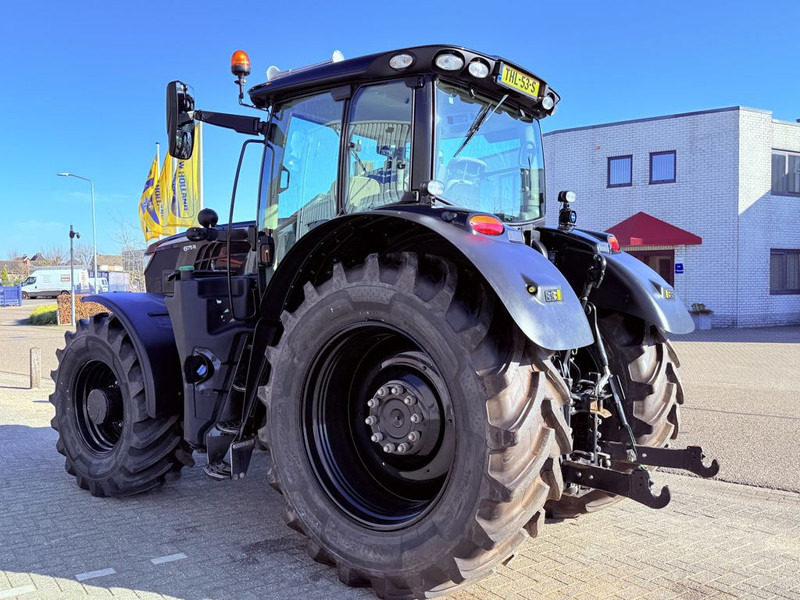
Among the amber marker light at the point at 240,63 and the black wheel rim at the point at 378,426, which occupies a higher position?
the amber marker light at the point at 240,63

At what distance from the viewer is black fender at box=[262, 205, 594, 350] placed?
2945mm

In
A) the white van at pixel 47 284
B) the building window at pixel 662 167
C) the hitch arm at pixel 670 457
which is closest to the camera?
the hitch arm at pixel 670 457

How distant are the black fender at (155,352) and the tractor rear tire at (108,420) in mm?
118

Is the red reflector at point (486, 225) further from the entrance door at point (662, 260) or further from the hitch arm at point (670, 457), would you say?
the entrance door at point (662, 260)

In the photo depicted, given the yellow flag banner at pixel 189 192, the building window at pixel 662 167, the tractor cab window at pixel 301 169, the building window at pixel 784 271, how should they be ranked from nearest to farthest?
the tractor cab window at pixel 301 169 → the yellow flag banner at pixel 189 192 → the building window at pixel 662 167 → the building window at pixel 784 271

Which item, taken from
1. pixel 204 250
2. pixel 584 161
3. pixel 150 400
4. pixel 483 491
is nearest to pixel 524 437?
pixel 483 491

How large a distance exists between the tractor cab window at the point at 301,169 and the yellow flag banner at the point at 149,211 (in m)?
12.1

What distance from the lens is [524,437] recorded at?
293cm

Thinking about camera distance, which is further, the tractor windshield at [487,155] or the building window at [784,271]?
the building window at [784,271]

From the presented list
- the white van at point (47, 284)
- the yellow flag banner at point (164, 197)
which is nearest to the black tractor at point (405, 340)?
the yellow flag banner at point (164, 197)

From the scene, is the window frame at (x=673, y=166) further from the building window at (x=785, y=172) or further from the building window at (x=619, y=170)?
the building window at (x=785, y=172)

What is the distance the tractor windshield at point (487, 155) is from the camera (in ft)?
12.4

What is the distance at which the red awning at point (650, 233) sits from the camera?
22.2 m

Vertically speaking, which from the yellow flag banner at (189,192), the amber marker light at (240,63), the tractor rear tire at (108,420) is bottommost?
the tractor rear tire at (108,420)
